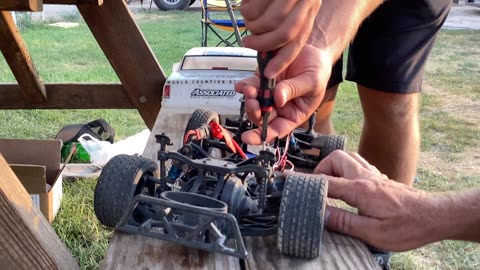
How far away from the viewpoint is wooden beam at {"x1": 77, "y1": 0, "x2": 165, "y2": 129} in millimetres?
3186

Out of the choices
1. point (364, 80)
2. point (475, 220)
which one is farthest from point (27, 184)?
point (475, 220)

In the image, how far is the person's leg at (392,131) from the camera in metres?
2.67

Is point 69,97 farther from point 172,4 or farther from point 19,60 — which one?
point 172,4

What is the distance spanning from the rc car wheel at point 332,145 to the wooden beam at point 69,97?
186cm

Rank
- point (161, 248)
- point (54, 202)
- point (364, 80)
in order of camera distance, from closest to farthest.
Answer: point (161, 248) < point (364, 80) < point (54, 202)

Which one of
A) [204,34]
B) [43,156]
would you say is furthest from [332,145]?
[204,34]

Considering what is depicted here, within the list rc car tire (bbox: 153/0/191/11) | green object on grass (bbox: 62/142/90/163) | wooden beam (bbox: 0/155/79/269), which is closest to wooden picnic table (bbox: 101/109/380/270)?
wooden beam (bbox: 0/155/79/269)

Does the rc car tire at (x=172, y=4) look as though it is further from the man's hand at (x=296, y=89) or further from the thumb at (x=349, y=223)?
the thumb at (x=349, y=223)

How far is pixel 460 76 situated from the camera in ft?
27.8

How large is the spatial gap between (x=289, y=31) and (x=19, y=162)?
2296 millimetres

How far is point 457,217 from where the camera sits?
4.88 feet

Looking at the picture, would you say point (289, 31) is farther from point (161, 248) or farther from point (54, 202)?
point (54, 202)

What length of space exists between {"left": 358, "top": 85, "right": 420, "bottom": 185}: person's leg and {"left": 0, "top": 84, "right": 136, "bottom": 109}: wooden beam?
1613 millimetres

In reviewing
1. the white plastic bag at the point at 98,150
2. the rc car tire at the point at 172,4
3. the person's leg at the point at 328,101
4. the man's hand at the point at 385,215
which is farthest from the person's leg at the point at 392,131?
the rc car tire at the point at 172,4
